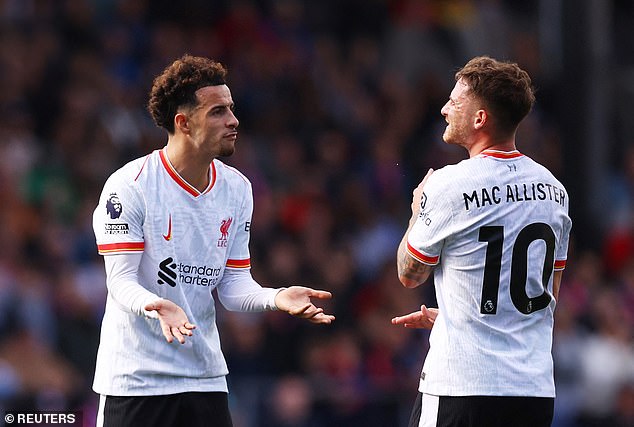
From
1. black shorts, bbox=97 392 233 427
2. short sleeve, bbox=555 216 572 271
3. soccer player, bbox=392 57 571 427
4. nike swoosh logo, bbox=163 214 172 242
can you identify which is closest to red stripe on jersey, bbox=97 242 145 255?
nike swoosh logo, bbox=163 214 172 242

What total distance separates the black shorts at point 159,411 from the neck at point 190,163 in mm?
1001

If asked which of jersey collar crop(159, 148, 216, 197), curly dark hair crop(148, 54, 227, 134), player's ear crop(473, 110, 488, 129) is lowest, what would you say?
jersey collar crop(159, 148, 216, 197)

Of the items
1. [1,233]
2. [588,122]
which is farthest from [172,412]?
[588,122]

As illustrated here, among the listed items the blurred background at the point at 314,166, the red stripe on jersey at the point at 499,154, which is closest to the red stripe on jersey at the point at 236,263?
the red stripe on jersey at the point at 499,154

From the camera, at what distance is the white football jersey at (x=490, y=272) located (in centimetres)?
540

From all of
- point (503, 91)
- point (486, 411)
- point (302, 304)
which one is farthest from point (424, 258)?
point (503, 91)

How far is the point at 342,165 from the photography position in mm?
13273

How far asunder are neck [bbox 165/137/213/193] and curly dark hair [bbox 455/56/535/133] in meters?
1.34

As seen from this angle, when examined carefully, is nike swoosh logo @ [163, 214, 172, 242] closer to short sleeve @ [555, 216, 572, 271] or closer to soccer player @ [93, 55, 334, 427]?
soccer player @ [93, 55, 334, 427]

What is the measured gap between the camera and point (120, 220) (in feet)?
19.0

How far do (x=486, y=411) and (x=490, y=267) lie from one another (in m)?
0.61

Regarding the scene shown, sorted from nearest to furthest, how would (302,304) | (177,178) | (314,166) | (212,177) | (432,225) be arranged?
(432,225)
(302,304)
(177,178)
(212,177)
(314,166)

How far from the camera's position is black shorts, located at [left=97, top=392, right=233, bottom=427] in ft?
19.0

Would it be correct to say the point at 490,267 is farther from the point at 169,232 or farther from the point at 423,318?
the point at 169,232
